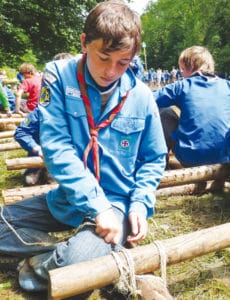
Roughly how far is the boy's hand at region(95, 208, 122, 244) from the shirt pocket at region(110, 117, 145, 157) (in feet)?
1.34

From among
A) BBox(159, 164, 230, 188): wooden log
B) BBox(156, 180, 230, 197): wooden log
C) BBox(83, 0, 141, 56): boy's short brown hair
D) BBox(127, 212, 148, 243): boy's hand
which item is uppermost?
BBox(83, 0, 141, 56): boy's short brown hair

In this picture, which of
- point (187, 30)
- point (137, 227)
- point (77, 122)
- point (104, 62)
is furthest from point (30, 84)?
point (187, 30)

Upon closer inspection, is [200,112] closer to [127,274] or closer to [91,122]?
[91,122]

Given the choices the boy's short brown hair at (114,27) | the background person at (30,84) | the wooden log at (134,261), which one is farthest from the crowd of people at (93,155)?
the background person at (30,84)

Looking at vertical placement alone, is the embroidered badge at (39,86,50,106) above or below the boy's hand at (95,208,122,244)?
above

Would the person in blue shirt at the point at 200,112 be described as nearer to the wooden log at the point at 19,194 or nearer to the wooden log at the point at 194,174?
the wooden log at the point at 194,174

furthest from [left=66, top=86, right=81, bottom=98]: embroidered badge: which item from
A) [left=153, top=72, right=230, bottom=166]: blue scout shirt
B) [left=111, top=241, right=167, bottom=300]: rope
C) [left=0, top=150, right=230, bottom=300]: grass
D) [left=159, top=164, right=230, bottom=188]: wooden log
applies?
[left=153, top=72, right=230, bottom=166]: blue scout shirt

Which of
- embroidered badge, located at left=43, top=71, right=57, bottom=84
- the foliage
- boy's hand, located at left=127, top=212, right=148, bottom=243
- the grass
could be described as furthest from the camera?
the foliage

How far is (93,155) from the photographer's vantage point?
2.17m

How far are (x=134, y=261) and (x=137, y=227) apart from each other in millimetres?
194

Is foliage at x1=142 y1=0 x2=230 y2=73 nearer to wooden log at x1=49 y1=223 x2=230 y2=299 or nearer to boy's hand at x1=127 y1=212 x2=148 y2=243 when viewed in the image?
wooden log at x1=49 y1=223 x2=230 y2=299

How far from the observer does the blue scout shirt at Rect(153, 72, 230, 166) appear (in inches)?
151

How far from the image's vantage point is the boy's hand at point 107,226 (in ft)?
6.34

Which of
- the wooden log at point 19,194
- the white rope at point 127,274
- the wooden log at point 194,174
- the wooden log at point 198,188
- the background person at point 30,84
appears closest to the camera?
the white rope at point 127,274
